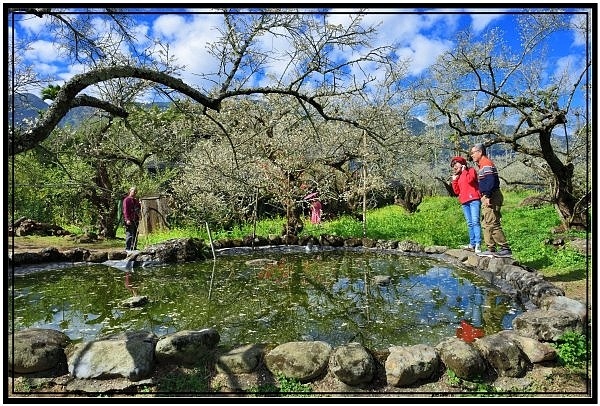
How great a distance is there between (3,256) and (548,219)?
13304 millimetres

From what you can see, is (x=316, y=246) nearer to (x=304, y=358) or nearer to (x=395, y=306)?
(x=395, y=306)

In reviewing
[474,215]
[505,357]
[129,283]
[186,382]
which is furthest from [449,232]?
[186,382]

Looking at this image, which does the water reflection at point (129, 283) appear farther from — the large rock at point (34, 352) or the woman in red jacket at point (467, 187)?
the woman in red jacket at point (467, 187)

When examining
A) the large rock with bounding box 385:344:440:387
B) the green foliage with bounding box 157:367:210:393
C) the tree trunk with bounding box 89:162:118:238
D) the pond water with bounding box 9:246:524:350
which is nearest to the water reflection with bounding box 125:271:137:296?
the pond water with bounding box 9:246:524:350

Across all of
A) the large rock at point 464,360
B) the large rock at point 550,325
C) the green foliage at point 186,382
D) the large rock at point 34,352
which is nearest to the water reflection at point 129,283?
the large rock at point 34,352

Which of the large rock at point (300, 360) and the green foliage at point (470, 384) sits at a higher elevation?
the large rock at point (300, 360)

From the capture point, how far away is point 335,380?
11.6ft

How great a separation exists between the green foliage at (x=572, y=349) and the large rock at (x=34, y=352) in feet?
13.9

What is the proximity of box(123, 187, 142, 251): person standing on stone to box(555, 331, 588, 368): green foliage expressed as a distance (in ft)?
27.8

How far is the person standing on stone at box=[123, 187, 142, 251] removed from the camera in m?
9.83

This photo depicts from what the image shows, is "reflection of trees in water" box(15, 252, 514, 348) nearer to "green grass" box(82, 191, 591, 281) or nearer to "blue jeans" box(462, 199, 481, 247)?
"blue jeans" box(462, 199, 481, 247)

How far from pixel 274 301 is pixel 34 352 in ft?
10.5

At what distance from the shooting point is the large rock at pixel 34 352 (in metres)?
3.60

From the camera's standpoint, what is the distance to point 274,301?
629 cm
